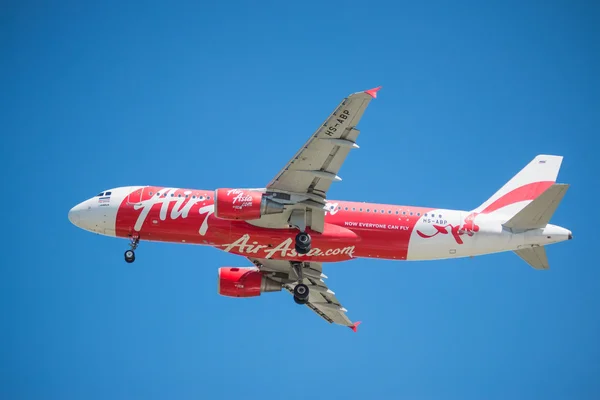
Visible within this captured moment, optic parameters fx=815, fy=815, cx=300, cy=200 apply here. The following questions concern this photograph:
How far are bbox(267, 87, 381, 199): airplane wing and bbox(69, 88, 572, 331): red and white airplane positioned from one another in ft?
0.27

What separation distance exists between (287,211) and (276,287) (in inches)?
317

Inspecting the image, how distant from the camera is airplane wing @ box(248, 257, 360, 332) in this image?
5034cm

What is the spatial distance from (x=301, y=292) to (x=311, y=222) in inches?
195

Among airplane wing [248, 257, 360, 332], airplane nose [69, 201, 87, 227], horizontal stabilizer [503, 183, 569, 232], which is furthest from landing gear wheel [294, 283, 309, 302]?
airplane nose [69, 201, 87, 227]

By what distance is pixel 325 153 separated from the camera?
41375 mm

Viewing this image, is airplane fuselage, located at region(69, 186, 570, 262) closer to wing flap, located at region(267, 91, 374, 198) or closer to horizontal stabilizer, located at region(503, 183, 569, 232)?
horizontal stabilizer, located at region(503, 183, 569, 232)

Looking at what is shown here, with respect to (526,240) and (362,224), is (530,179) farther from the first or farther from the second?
(362,224)

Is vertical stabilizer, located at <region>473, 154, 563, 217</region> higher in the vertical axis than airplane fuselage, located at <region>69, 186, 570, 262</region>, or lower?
higher

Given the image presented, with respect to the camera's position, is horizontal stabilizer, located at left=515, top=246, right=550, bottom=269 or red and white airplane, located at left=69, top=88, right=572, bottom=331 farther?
horizontal stabilizer, located at left=515, top=246, right=550, bottom=269

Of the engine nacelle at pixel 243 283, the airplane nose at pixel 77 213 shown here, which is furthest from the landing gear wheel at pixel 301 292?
the airplane nose at pixel 77 213

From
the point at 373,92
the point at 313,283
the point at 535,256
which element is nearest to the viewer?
the point at 373,92

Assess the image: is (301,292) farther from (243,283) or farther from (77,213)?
(77,213)

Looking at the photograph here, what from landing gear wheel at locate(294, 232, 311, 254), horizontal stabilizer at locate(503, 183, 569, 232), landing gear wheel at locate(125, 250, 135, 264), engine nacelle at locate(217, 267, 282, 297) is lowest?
engine nacelle at locate(217, 267, 282, 297)

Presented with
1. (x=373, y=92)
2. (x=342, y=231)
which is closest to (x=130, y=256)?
(x=342, y=231)
